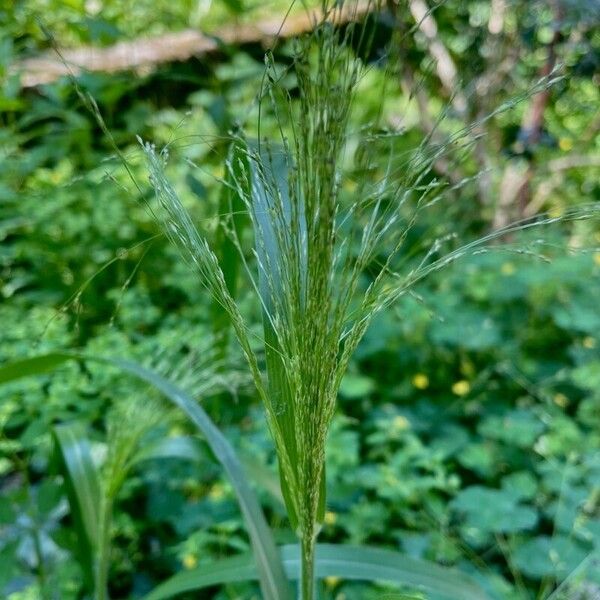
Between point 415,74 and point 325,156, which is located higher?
point 415,74

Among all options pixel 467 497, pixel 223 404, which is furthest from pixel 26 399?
pixel 467 497

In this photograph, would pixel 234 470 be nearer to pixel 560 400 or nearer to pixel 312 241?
pixel 312 241

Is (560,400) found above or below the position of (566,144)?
below

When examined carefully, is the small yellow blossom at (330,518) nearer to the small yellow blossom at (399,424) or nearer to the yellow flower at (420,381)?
the small yellow blossom at (399,424)

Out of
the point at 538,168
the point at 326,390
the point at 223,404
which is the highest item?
the point at 538,168

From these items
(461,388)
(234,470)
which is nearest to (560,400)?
(461,388)

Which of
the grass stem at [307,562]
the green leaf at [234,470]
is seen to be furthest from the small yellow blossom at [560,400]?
the grass stem at [307,562]

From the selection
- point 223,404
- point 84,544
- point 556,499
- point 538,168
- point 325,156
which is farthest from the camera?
point 538,168

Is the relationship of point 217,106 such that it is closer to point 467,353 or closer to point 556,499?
point 467,353
